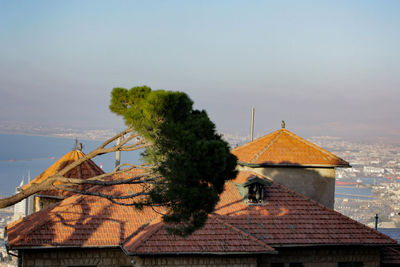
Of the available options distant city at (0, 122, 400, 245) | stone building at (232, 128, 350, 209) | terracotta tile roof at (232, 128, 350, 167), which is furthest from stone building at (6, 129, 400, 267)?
distant city at (0, 122, 400, 245)

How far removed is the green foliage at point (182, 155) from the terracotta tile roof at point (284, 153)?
10.5 meters


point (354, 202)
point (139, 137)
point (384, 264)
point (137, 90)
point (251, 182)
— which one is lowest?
point (354, 202)

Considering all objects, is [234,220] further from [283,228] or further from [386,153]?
[386,153]

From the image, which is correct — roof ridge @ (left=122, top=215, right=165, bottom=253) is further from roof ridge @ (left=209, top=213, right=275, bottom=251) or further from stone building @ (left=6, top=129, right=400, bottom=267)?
roof ridge @ (left=209, top=213, right=275, bottom=251)

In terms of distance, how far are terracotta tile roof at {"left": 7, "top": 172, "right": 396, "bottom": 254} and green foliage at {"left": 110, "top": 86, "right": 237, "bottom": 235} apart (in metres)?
3.48

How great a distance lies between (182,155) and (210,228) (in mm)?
5849

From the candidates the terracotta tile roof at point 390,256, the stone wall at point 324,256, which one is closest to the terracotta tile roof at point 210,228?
the stone wall at point 324,256

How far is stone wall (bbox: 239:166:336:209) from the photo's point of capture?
2433 cm

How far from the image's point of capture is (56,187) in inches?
527

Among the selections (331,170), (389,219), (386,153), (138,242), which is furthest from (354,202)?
(138,242)

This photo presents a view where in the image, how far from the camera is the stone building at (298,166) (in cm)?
2433

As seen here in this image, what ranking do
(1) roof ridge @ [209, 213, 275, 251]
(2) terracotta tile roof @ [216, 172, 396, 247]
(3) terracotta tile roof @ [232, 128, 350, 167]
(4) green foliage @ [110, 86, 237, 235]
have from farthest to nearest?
(3) terracotta tile roof @ [232, 128, 350, 167], (2) terracotta tile roof @ [216, 172, 396, 247], (1) roof ridge @ [209, 213, 275, 251], (4) green foliage @ [110, 86, 237, 235]

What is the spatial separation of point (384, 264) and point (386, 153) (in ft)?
565

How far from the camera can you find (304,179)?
24.4m
